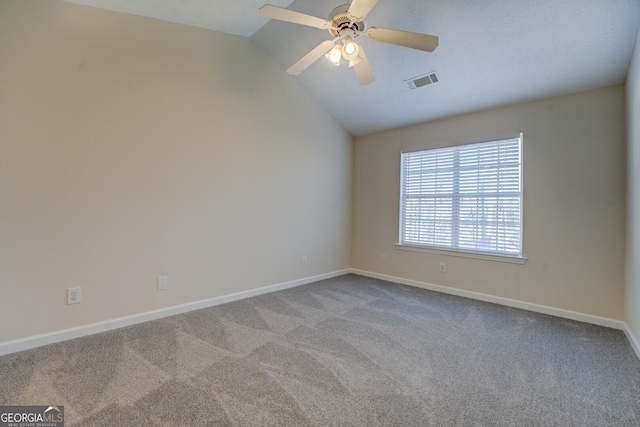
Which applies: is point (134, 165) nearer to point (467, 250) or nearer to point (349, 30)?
point (349, 30)

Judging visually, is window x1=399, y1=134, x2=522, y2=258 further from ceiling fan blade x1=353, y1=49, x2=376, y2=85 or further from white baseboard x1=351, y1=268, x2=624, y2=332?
ceiling fan blade x1=353, y1=49, x2=376, y2=85

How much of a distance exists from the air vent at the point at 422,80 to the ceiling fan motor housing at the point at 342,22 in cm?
146

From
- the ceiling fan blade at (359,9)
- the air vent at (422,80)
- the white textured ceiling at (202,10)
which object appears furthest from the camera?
the air vent at (422,80)

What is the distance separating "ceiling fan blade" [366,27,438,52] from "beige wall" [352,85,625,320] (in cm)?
204

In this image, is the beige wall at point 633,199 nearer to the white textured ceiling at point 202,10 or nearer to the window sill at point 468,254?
the window sill at point 468,254

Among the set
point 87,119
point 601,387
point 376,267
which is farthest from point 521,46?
point 87,119

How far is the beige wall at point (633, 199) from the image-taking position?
7.52 ft

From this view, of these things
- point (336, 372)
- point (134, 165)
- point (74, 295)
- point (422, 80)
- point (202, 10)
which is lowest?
point (336, 372)

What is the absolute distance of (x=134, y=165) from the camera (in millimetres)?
2730

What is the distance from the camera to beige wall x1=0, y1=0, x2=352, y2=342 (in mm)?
2227

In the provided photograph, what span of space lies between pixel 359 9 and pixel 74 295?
10.2 feet

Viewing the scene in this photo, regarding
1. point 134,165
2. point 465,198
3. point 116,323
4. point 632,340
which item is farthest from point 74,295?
point 632,340

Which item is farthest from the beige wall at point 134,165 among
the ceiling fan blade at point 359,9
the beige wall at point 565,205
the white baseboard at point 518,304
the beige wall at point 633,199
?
the beige wall at point 633,199

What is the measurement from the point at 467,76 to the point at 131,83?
3350 mm
